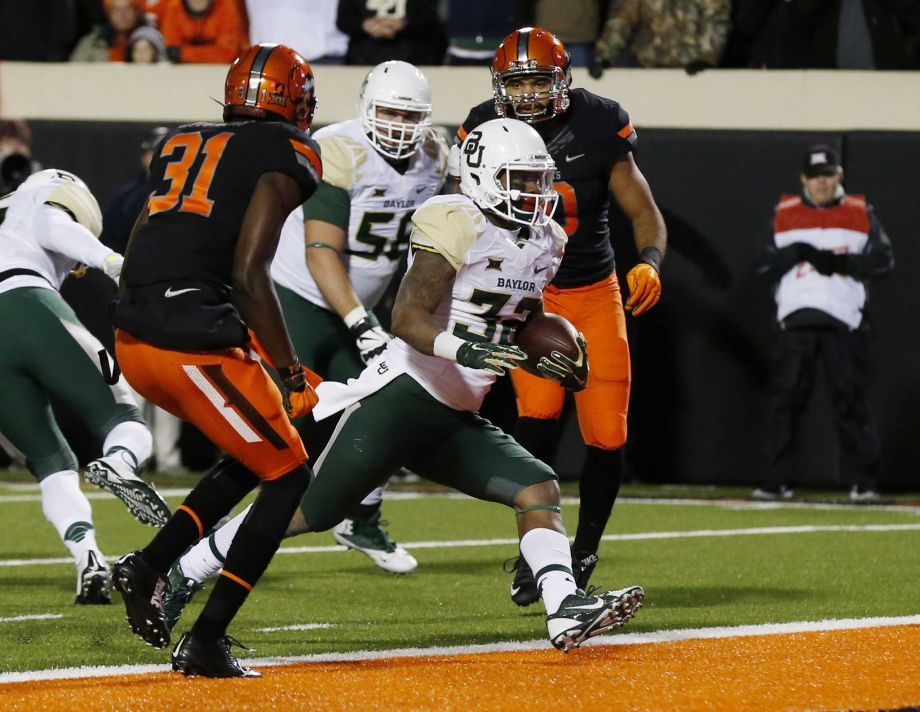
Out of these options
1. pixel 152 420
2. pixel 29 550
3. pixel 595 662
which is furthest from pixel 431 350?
pixel 152 420

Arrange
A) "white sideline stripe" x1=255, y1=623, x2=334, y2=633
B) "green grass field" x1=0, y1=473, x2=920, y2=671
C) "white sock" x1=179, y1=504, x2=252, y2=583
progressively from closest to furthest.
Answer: "white sock" x1=179, y1=504, x2=252, y2=583
"green grass field" x1=0, y1=473, x2=920, y2=671
"white sideline stripe" x1=255, y1=623, x2=334, y2=633

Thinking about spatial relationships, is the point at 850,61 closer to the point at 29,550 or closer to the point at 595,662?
the point at 29,550

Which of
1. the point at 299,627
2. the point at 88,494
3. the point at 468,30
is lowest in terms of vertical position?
the point at 88,494

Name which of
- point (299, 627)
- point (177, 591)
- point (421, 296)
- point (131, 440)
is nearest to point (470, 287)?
point (421, 296)

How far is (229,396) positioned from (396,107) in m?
2.26

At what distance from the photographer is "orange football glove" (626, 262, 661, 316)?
5.46 metres

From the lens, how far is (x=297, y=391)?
432cm

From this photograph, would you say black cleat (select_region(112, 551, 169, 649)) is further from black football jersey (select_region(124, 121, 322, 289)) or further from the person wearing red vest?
the person wearing red vest

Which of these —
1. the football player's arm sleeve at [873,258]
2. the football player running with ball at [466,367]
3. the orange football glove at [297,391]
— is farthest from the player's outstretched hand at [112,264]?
the football player's arm sleeve at [873,258]

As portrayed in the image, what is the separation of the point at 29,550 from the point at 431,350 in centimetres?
326

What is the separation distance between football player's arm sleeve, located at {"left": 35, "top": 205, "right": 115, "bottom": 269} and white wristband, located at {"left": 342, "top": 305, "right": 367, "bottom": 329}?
0.84 m

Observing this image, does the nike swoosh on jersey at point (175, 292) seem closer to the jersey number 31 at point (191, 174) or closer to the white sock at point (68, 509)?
the jersey number 31 at point (191, 174)

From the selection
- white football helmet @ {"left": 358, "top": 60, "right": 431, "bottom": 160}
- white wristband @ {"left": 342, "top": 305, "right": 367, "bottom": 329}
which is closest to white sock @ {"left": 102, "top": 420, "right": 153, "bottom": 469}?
white wristband @ {"left": 342, "top": 305, "right": 367, "bottom": 329}

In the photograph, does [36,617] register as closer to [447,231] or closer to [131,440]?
[131,440]
